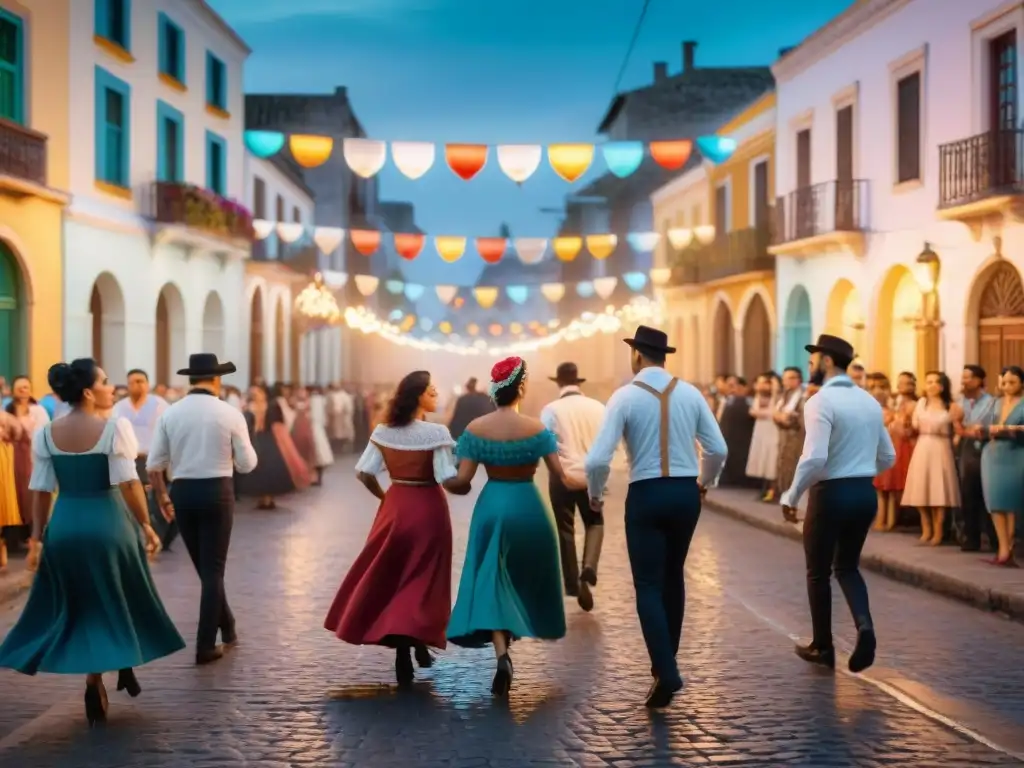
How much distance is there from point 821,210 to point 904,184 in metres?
3.34

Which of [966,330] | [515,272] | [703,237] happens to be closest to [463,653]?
[966,330]

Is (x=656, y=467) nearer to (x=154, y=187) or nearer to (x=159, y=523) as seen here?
(x=159, y=523)

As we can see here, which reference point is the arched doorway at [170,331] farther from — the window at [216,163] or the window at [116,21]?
the window at [116,21]

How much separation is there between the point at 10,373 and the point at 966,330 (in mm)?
13557

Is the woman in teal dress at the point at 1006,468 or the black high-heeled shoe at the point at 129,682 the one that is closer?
the black high-heeled shoe at the point at 129,682

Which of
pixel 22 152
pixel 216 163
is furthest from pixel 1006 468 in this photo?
pixel 216 163

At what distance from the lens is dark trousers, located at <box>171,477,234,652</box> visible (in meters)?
8.65

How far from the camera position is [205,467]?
8.76 meters

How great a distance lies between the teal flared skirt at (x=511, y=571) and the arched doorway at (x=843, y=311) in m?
20.2

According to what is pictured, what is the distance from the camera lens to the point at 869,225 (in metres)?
25.4

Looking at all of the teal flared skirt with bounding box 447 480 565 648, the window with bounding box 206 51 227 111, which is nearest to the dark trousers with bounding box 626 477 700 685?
the teal flared skirt with bounding box 447 480 565 648

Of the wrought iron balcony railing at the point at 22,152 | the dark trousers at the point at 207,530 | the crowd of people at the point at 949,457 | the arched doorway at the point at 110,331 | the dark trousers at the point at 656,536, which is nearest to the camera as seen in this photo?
the dark trousers at the point at 656,536

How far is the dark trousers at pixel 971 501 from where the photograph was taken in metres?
13.8

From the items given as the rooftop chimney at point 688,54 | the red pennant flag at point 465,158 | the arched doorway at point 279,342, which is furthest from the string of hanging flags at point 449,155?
the rooftop chimney at point 688,54
